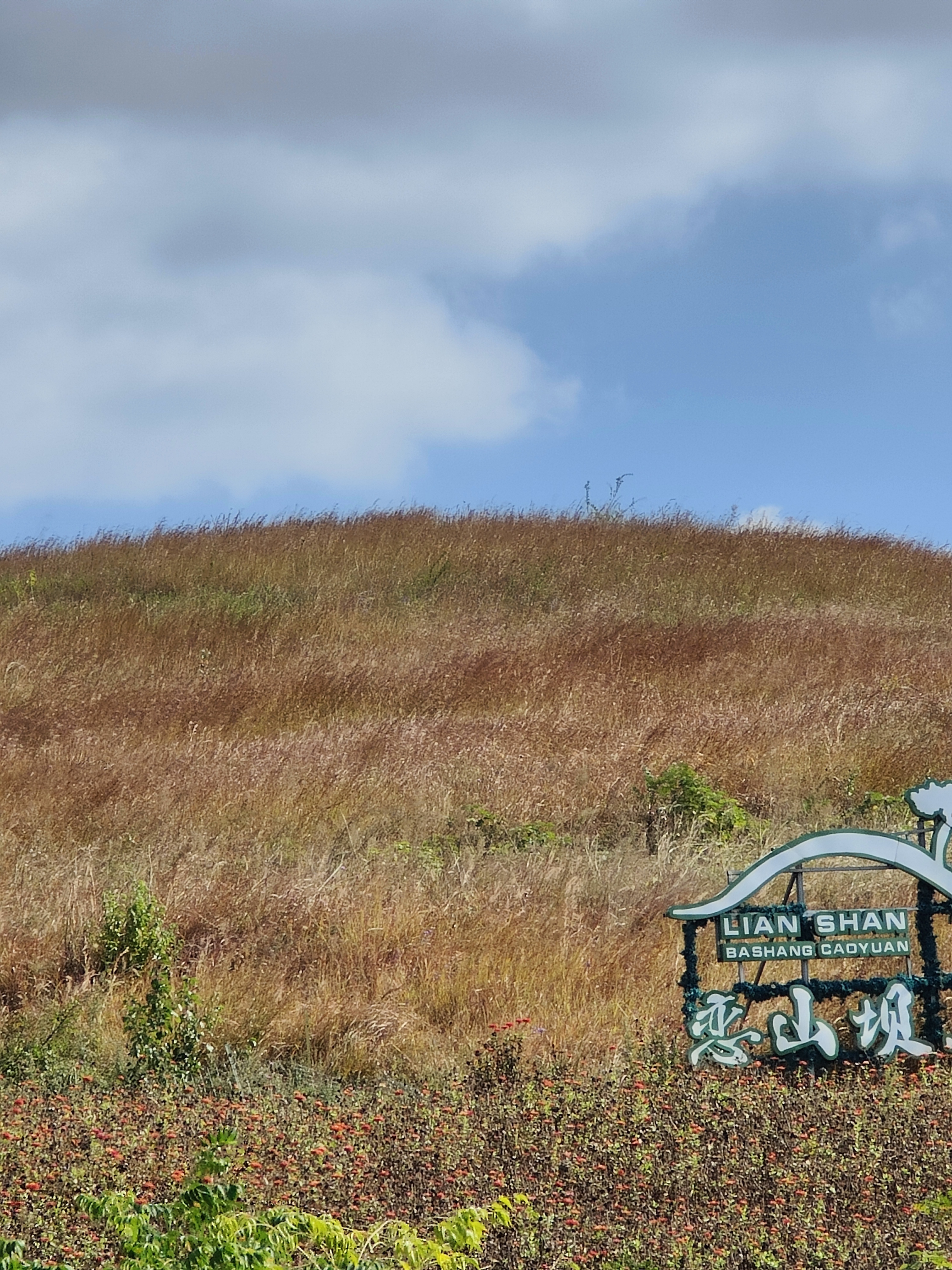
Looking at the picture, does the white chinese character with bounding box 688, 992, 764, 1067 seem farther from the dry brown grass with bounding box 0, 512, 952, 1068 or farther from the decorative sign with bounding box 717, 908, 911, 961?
the dry brown grass with bounding box 0, 512, 952, 1068

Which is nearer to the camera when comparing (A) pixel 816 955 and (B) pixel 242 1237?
(B) pixel 242 1237

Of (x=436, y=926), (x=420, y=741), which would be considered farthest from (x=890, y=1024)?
(x=420, y=741)

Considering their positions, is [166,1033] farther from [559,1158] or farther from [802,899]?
[802,899]

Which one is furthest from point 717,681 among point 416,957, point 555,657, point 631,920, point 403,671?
point 416,957

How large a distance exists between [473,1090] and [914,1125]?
1.46 m

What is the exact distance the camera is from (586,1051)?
15.3 feet

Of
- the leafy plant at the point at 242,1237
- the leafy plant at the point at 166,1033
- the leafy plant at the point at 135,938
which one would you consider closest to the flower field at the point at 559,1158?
the leafy plant at the point at 166,1033

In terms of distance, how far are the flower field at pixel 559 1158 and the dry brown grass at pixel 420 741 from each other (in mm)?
506

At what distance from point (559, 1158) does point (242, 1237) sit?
1365 millimetres

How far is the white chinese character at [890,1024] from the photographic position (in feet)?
15.8

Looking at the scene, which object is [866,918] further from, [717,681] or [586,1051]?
[717,681]

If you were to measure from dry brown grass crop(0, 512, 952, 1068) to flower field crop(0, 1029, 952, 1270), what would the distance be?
506mm

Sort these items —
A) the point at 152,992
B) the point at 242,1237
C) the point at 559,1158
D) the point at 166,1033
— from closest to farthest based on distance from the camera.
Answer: the point at 242,1237 → the point at 559,1158 → the point at 166,1033 → the point at 152,992

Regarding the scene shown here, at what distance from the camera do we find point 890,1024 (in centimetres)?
486
